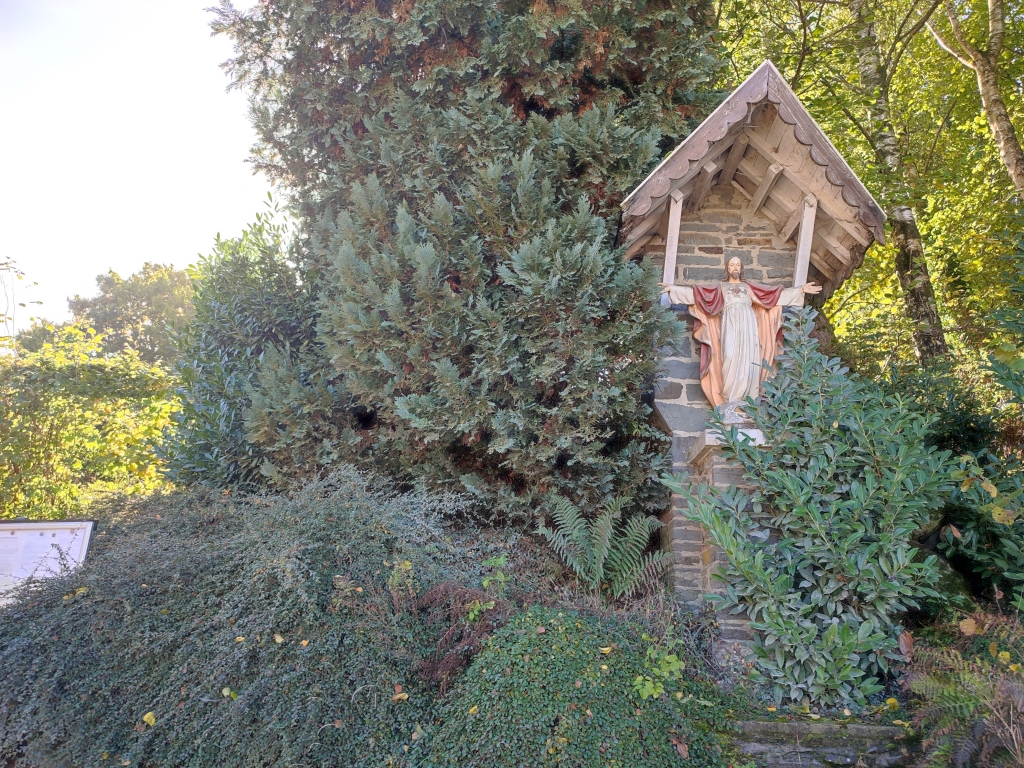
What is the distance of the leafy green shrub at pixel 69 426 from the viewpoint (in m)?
11.3

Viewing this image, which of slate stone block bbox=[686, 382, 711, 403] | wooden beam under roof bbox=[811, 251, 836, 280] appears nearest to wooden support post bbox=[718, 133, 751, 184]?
wooden beam under roof bbox=[811, 251, 836, 280]

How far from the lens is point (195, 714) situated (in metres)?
4.68

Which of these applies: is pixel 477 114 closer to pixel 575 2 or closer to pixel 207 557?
pixel 575 2

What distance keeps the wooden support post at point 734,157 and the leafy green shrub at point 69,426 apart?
8.73 meters

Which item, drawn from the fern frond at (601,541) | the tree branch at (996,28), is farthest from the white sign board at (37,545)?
the tree branch at (996,28)

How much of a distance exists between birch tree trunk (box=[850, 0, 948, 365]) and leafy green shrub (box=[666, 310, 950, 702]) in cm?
462

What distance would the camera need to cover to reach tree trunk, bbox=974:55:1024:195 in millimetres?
9508

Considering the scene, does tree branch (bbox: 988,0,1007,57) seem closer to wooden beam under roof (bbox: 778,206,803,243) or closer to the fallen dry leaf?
wooden beam under roof (bbox: 778,206,803,243)

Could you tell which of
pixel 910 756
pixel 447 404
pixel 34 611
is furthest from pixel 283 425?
pixel 910 756

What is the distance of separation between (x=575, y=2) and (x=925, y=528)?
245 inches

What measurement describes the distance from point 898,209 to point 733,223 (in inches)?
190

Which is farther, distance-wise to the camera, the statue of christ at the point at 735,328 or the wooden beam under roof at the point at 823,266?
the wooden beam under roof at the point at 823,266

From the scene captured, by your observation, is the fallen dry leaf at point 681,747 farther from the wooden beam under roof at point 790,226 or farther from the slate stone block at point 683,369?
the wooden beam under roof at point 790,226

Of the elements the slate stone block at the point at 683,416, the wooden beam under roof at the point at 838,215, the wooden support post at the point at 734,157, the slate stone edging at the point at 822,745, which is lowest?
the slate stone edging at the point at 822,745
